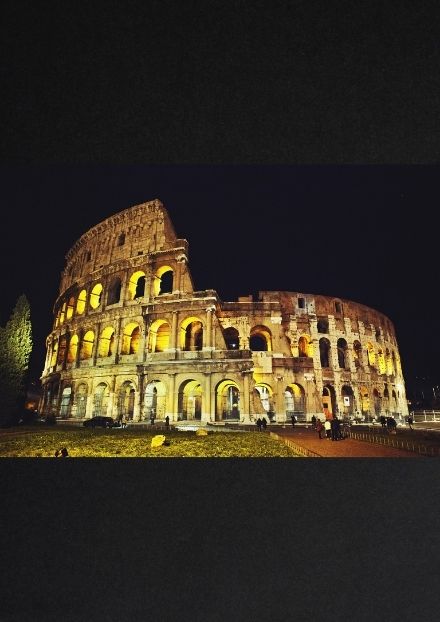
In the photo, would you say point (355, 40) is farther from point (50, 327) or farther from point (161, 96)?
point (50, 327)

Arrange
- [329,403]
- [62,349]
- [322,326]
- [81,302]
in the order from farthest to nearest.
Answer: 1. [81,302]
2. [322,326]
3. [62,349]
4. [329,403]

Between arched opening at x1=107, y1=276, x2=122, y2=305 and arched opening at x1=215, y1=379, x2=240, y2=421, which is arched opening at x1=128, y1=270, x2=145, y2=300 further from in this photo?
arched opening at x1=215, y1=379, x2=240, y2=421

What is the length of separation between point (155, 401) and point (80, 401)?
2284 millimetres

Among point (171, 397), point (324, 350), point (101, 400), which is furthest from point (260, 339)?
point (101, 400)

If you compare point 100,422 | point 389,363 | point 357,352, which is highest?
point 357,352

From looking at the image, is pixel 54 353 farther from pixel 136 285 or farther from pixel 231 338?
pixel 231 338

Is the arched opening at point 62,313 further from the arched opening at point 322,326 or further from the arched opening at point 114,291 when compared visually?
the arched opening at point 322,326

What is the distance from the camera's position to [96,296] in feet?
30.0

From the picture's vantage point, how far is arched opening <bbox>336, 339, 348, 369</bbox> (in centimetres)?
849

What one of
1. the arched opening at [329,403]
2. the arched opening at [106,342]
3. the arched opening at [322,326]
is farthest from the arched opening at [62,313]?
the arched opening at [322,326]

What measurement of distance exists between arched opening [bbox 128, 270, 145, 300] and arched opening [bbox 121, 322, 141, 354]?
82 cm

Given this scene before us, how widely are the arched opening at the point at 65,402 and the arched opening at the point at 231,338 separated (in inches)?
147

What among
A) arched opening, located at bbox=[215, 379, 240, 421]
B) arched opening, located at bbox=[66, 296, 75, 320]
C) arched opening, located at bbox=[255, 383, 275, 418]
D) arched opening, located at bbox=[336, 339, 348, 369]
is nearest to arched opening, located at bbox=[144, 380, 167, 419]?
arched opening, located at bbox=[215, 379, 240, 421]
